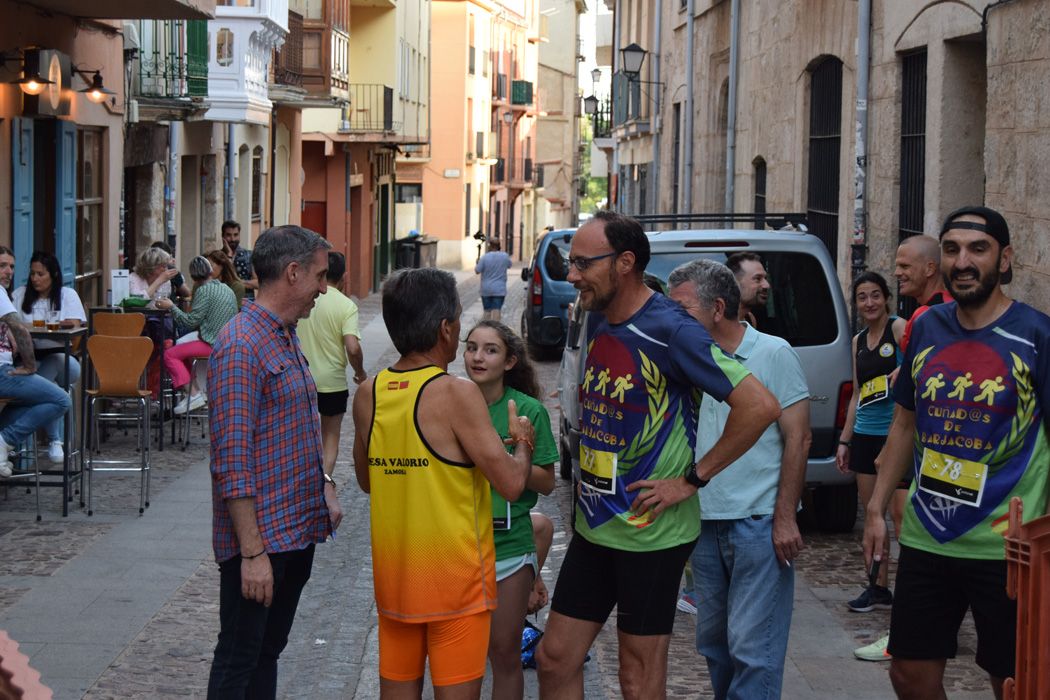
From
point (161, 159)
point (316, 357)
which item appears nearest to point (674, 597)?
point (316, 357)

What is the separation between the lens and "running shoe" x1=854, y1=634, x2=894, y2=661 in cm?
715

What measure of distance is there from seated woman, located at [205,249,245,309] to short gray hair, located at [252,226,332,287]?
10.2 m

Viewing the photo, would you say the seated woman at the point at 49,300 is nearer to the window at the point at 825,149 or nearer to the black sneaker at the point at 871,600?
the black sneaker at the point at 871,600

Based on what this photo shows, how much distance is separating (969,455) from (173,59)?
52.9 feet

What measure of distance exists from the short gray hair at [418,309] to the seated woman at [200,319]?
891cm

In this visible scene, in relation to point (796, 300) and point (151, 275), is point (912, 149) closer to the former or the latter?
point (796, 300)

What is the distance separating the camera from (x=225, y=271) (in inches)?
609

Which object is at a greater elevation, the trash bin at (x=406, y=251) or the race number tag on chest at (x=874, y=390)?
the trash bin at (x=406, y=251)

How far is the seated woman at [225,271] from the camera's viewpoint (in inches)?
599

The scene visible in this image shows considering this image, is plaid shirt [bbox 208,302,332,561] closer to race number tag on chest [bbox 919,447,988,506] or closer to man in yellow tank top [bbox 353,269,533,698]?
man in yellow tank top [bbox 353,269,533,698]

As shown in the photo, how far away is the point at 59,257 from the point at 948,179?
7.38 metres

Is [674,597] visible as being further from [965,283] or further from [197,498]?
[197,498]

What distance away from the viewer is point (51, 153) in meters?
13.1

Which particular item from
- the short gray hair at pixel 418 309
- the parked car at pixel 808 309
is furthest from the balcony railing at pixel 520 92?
the short gray hair at pixel 418 309
